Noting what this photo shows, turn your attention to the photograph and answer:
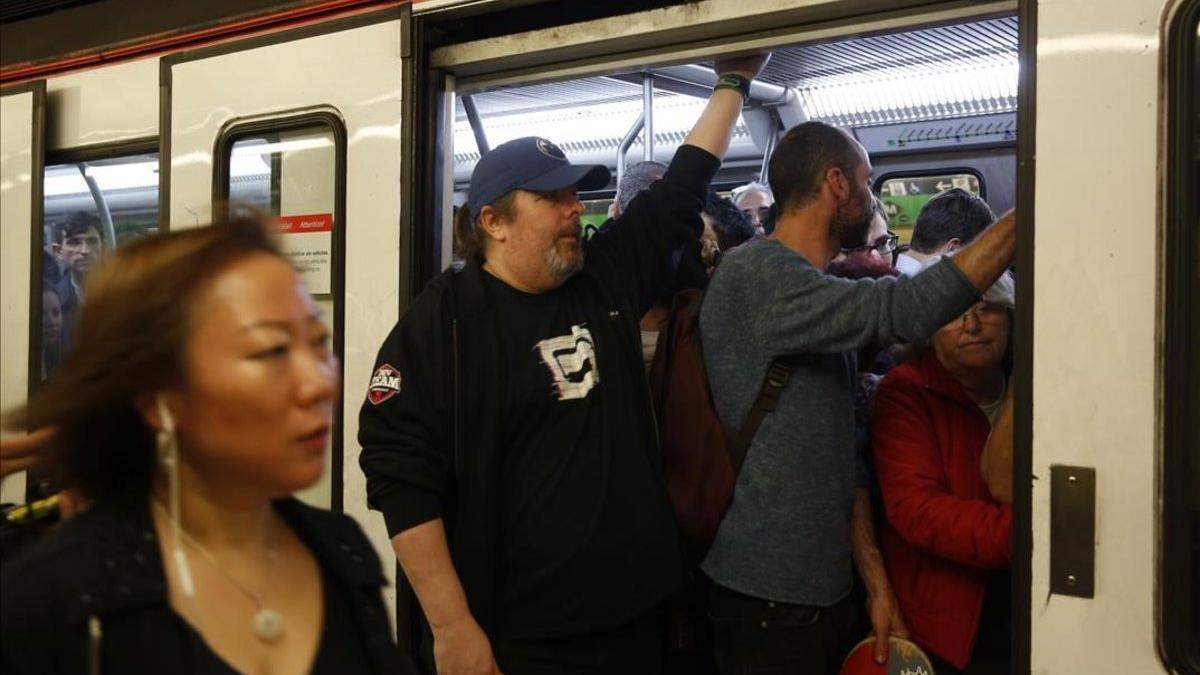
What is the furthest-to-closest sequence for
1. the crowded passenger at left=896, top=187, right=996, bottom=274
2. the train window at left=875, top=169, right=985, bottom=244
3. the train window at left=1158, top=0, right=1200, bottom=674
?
the train window at left=875, top=169, right=985, bottom=244 → the crowded passenger at left=896, top=187, right=996, bottom=274 → the train window at left=1158, top=0, right=1200, bottom=674

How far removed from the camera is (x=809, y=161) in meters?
2.66

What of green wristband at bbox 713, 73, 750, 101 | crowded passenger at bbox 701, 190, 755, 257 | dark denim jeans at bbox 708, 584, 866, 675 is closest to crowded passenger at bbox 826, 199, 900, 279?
crowded passenger at bbox 701, 190, 755, 257

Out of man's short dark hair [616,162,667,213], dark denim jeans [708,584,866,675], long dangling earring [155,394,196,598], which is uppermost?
man's short dark hair [616,162,667,213]

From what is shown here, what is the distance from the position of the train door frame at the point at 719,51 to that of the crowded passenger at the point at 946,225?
41.4 inches

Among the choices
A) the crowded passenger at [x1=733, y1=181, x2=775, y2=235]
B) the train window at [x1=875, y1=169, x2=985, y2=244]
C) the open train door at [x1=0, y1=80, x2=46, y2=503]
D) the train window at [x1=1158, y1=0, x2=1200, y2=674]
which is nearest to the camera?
the train window at [x1=1158, y1=0, x2=1200, y2=674]

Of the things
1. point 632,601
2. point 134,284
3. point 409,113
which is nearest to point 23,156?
point 409,113

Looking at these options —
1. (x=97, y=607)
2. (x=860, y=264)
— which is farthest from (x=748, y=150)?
(x=97, y=607)

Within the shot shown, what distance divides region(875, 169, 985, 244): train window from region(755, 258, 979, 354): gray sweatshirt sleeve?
2.18m

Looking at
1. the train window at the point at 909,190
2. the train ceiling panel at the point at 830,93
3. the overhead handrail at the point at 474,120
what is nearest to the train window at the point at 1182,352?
the train ceiling panel at the point at 830,93

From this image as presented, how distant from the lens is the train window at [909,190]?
446 centimetres

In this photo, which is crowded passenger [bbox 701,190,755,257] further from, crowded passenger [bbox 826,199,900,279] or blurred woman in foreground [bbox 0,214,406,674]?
blurred woman in foreground [bbox 0,214,406,674]

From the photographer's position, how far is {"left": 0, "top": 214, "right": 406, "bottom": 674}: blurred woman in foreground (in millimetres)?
1139

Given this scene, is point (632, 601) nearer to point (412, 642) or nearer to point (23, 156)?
point (412, 642)

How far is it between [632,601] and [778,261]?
0.82 m
